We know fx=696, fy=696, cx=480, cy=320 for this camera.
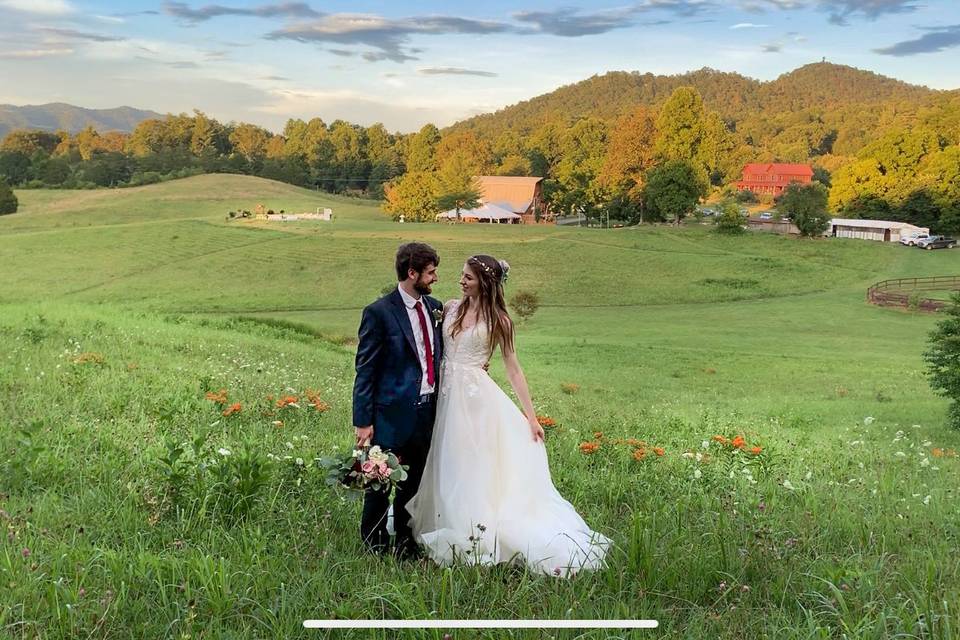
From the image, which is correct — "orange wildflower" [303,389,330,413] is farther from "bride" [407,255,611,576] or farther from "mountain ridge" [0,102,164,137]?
"mountain ridge" [0,102,164,137]

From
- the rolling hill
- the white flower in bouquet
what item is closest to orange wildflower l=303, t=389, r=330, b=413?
the white flower in bouquet

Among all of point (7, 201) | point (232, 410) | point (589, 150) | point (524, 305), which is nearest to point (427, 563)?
point (232, 410)

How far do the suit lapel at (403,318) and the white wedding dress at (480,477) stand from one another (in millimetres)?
230

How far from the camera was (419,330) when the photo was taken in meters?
3.00

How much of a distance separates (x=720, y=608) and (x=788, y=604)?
0.24m

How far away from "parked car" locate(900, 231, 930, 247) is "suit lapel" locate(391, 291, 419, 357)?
92.3ft

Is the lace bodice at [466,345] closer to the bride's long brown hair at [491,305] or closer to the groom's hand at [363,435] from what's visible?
the bride's long brown hair at [491,305]

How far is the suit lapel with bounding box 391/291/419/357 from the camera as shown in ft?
9.46

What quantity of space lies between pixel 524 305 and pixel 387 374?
15.6 m

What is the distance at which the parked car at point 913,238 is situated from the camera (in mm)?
25906

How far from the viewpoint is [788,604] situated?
237cm

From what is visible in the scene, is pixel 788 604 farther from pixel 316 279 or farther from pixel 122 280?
pixel 122 280

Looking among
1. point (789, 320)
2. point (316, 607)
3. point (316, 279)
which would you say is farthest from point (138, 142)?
point (316, 607)

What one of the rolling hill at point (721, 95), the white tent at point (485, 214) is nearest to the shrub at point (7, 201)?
the white tent at point (485, 214)
